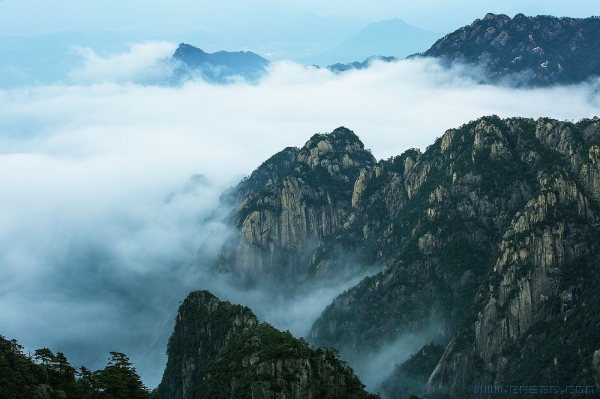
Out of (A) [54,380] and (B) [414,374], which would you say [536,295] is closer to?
(B) [414,374]

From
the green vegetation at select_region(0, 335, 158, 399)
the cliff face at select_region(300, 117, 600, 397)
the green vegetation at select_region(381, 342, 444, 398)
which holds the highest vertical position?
the cliff face at select_region(300, 117, 600, 397)

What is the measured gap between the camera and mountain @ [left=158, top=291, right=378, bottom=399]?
111m

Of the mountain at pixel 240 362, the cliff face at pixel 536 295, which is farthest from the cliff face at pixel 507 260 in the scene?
the mountain at pixel 240 362

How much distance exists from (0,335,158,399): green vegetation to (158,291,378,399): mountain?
1318 cm

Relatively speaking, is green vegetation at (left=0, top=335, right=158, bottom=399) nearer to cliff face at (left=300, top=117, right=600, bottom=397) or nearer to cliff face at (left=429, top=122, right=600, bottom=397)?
cliff face at (left=429, top=122, right=600, bottom=397)

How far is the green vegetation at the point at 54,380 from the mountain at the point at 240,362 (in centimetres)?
1318

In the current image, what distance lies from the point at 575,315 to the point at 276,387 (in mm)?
62575

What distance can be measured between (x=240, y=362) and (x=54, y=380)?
104ft

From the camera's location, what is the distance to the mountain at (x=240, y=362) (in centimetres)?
11106

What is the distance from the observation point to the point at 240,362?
429 feet

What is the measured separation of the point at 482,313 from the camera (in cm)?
16788

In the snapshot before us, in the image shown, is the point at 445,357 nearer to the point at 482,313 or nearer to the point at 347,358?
the point at 482,313

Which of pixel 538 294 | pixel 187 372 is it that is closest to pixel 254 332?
pixel 187 372

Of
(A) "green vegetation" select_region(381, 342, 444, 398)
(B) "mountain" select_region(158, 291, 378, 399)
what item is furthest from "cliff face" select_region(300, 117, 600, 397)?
(B) "mountain" select_region(158, 291, 378, 399)
